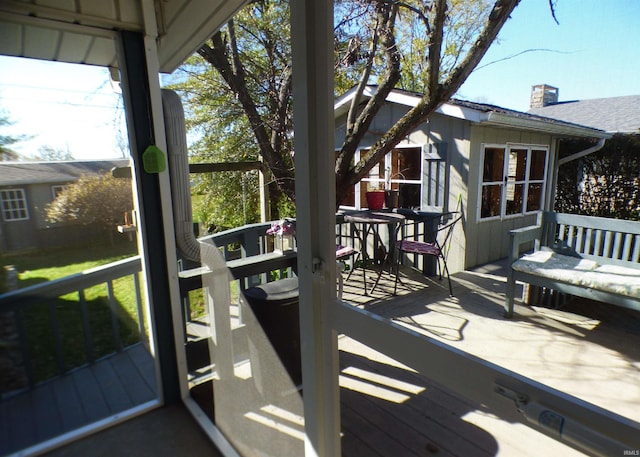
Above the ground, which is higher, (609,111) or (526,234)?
(609,111)

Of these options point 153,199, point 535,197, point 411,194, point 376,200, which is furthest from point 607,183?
point 411,194

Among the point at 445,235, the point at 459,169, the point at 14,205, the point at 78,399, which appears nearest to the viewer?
the point at 14,205

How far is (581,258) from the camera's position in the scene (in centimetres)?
80

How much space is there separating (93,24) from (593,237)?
2187mm

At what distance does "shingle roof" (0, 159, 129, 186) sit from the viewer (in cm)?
173

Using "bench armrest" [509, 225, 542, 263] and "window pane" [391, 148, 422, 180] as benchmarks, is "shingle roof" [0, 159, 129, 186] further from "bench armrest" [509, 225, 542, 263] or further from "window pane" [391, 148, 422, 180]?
"window pane" [391, 148, 422, 180]

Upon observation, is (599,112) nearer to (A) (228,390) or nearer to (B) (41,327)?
(A) (228,390)

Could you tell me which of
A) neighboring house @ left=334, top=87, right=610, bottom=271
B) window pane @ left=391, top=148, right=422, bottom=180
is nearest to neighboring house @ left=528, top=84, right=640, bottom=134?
neighboring house @ left=334, top=87, right=610, bottom=271

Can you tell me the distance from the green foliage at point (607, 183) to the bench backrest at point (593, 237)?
2 cm

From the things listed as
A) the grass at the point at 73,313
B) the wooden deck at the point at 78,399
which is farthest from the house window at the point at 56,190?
the wooden deck at the point at 78,399

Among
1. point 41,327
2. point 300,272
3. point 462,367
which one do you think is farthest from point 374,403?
point 41,327

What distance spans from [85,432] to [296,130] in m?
2.12

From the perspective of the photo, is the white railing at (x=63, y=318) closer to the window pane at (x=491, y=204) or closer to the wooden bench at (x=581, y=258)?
the wooden bench at (x=581, y=258)

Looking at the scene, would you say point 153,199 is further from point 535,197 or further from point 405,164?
point 405,164
